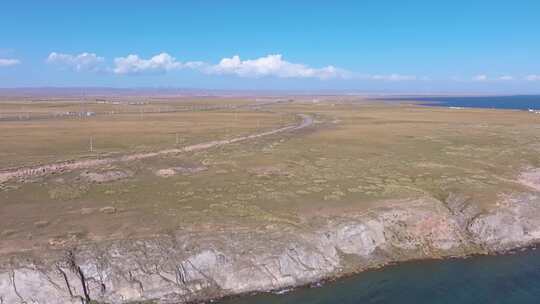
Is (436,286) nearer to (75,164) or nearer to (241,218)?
(241,218)

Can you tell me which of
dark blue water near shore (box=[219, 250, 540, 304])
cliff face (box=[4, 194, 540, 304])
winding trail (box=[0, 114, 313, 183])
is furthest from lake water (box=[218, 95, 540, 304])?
winding trail (box=[0, 114, 313, 183])

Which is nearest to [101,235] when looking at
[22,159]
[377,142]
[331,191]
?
[331,191]

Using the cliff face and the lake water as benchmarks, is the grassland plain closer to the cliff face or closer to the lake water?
the cliff face

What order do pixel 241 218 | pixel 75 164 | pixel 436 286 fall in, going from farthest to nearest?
pixel 75 164
pixel 241 218
pixel 436 286

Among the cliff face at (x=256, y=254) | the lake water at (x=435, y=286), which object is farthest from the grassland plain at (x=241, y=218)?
the lake water at (x=435, y=286)

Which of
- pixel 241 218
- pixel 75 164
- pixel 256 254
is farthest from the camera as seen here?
pixel 75 164

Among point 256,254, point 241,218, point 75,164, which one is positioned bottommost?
point 256,254

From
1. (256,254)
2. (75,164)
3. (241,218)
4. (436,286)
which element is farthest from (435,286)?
(75,164)

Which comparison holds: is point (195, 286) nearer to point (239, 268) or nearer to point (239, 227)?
point (239, 268)
